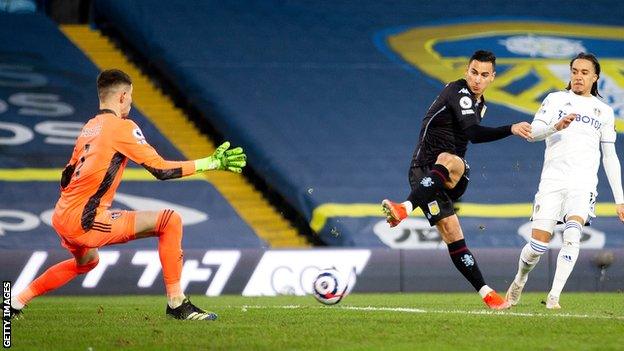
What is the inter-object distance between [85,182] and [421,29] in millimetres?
10844

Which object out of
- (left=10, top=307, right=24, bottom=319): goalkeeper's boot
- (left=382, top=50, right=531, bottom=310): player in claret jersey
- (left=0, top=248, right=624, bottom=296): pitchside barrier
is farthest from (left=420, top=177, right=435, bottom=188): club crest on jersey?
(left=0, top=248, right=624, bottom=296): pitchside barrier

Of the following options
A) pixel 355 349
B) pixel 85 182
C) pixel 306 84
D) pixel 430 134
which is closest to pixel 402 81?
pixel 306 84

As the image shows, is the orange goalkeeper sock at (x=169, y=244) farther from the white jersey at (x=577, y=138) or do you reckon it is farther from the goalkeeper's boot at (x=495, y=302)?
the white jersey at (x=577, y=138)

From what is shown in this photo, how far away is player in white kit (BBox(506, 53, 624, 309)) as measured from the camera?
9.50 m

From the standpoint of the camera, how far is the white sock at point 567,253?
9.45 m

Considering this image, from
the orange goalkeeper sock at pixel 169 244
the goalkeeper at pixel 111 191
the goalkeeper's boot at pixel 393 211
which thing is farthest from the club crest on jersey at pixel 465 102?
the orange goalkeeper sock at pixel 169 244

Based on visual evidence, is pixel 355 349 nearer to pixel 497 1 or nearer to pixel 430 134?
pixel 430 134

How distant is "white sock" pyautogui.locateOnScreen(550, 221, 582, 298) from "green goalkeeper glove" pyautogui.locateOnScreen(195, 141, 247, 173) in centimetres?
297

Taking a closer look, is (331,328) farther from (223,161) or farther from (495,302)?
(495,302)

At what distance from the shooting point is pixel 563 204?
9641 mm

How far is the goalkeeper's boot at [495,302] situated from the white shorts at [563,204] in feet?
2.47

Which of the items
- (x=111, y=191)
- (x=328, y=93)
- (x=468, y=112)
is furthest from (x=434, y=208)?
(x=328, y=93)

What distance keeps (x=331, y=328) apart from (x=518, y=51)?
11197 millimetres

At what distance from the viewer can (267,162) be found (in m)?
15.6
